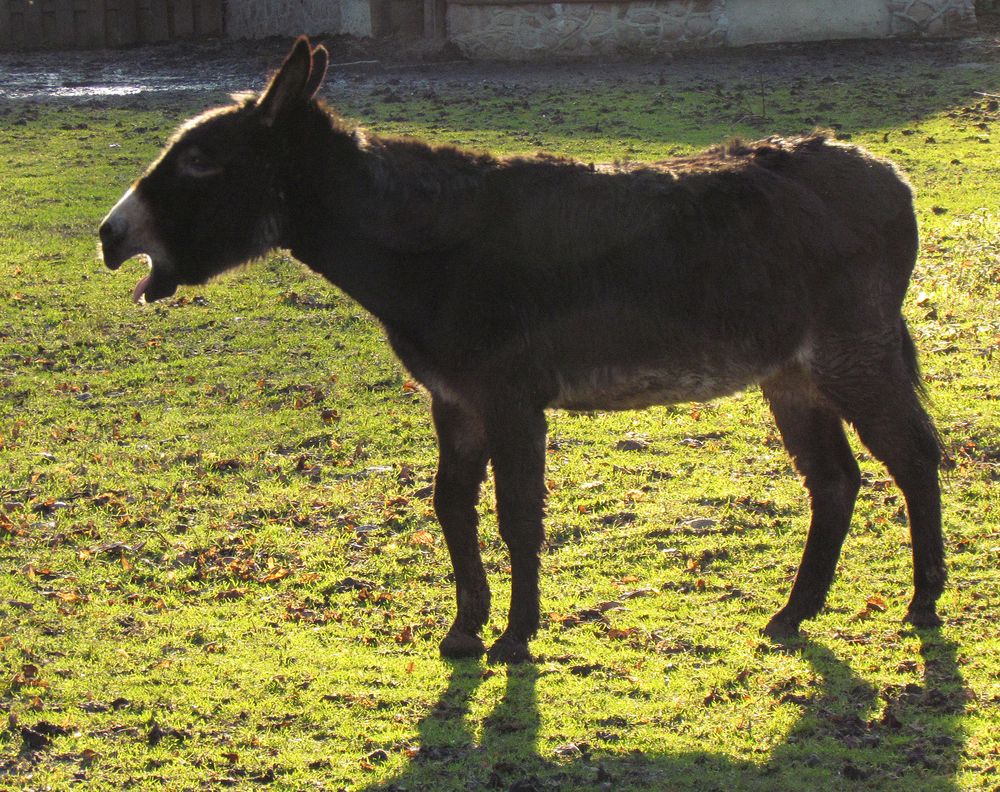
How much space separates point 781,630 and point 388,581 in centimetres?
187

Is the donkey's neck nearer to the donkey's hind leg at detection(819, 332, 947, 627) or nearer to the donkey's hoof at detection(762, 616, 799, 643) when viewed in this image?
the donkey's hind leg at detection(819, 332, 947, 627)

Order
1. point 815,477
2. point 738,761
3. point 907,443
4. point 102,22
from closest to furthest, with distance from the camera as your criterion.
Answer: point 738,761, point 907,443, point 815,477, point 102,22

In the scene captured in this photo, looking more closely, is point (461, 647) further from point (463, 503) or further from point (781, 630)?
point (781, 630)

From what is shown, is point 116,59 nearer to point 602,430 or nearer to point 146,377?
point 146,377

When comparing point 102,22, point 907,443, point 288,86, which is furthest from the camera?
point 102,22

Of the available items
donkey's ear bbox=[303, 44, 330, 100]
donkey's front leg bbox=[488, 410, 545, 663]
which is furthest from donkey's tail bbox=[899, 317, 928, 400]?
donkey's ear bbox=[303, 44, 330, 100]

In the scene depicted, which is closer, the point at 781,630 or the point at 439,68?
the point at 781,630

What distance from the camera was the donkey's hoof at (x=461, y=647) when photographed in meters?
5.57

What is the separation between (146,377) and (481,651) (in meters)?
4.70

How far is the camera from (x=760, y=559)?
646 centimetres

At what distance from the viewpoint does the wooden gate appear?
26.3m

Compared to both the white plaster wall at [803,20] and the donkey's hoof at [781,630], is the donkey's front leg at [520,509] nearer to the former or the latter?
the donkey's hoof at [781,630]

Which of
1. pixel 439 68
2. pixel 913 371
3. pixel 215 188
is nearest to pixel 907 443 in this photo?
pixel 913 371

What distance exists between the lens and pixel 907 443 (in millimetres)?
5621
